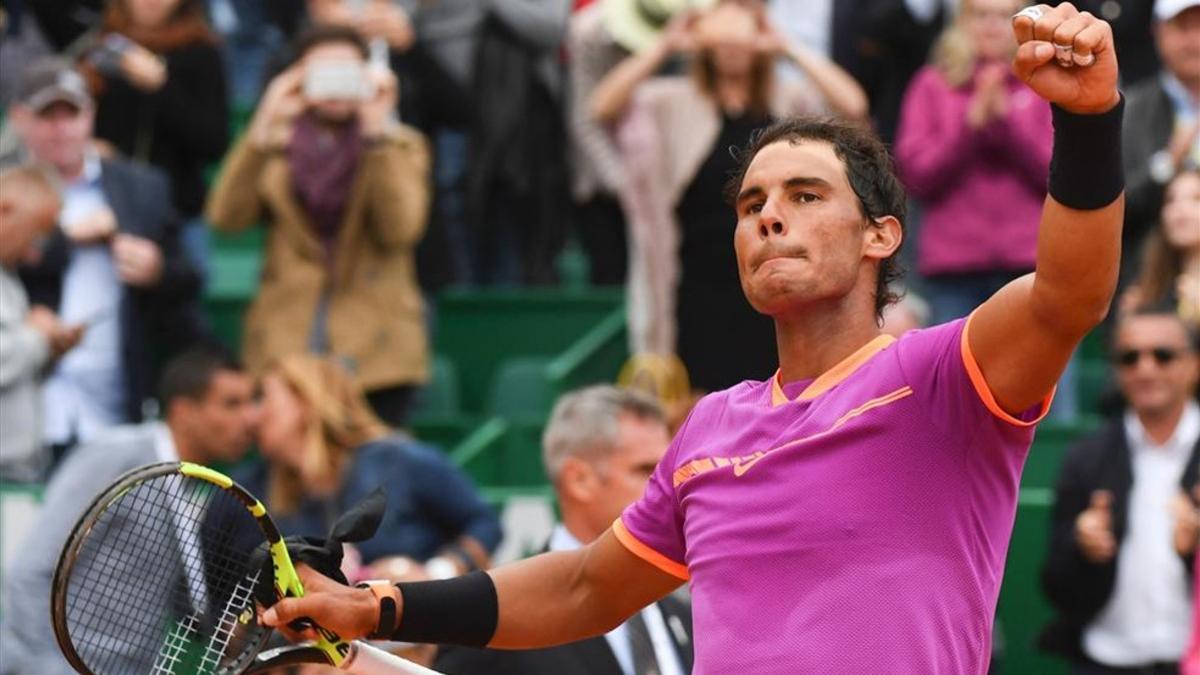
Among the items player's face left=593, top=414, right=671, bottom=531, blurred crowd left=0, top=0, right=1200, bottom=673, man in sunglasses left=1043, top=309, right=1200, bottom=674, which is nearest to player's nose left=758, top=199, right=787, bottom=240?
player's face left=593, top=414, right=671, bottom=531


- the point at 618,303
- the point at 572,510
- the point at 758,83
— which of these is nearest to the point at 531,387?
the point at 618,303

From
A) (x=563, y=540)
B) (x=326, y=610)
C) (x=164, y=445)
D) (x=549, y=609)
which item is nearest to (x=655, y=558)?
(x=549, y=609)

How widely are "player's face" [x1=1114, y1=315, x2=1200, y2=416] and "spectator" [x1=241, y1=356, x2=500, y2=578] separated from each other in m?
2.00

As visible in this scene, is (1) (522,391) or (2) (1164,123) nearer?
(2) (1164,123)

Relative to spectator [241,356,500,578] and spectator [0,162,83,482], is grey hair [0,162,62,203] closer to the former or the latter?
spectator [0,162,83,482]

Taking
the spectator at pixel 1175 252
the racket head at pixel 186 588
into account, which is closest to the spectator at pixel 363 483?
the spectator at pixel 1175 252

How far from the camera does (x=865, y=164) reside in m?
3.96

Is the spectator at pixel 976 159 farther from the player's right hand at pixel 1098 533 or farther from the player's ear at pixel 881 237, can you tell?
the player's ear at pixel 881 237

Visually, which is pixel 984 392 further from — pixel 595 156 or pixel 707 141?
pixel 595 156

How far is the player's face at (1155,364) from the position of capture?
7.46m

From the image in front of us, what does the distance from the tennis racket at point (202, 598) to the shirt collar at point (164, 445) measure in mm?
2425

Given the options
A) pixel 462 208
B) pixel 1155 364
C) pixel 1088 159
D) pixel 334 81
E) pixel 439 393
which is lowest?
pixel 439 393

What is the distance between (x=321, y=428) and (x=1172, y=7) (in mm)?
3291

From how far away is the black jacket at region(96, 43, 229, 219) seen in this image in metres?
9.55
